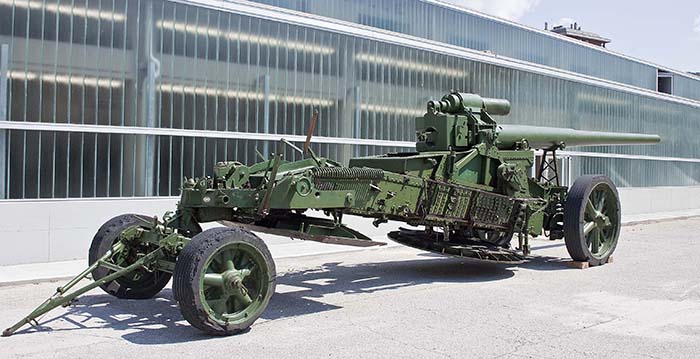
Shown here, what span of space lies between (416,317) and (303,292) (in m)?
1.93

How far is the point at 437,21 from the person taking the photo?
1875 centimetres

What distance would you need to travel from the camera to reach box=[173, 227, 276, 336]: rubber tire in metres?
6.35

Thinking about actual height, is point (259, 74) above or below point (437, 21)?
below

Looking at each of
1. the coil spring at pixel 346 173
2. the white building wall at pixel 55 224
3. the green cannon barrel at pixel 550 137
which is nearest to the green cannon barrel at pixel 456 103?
the green cannon barrel at pixel 550 137

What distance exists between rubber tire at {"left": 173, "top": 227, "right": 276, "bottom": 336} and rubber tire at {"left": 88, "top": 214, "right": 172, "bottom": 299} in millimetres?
1582

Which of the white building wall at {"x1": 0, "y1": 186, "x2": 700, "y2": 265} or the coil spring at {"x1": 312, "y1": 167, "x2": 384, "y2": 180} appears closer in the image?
the coil spring at {"x1": 312, "y1": 167, "x2": 384, "y2": 180}

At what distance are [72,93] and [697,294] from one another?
31.9ft

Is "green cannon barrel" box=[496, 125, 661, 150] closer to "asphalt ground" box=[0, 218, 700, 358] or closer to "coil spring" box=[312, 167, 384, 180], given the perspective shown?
"asphalt ground" box=[0, 218, 700, 358]

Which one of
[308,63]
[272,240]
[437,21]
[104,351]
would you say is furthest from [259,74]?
[104,351]

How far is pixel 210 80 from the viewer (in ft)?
44.5

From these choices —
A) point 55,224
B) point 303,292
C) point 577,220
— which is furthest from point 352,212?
point 55,224

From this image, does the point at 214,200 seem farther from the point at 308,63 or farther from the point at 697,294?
the point at 308,63

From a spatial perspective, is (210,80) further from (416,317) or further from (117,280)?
(416,317)

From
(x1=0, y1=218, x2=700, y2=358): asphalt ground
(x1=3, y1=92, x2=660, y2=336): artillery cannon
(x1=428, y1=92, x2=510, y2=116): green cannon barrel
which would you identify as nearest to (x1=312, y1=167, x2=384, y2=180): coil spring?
(x1=3, y1=92, x2=660, y2=336): artillery cannon
